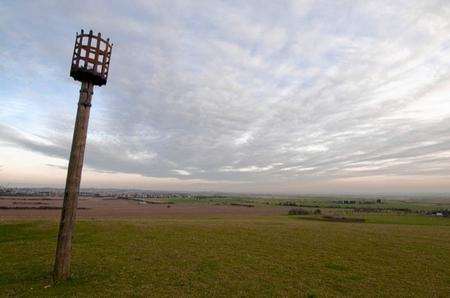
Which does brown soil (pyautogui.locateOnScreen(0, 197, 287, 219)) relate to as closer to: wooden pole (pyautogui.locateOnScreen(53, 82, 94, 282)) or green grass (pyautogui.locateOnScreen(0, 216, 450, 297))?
green grass (pyautogui.locateOnScreen(0, 216, 450, 297))

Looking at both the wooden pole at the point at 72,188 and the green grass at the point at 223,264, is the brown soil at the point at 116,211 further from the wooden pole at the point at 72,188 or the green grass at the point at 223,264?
the wooden pole at the point at 72,188

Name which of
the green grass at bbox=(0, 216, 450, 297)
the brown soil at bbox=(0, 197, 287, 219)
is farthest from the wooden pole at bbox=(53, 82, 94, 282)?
the brown soil at bbox=(0, 197, 287, 219)

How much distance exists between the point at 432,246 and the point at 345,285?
14.7m

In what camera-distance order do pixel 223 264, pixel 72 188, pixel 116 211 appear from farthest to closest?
pixel 116 211, pixel 223 264, pixel 72 188

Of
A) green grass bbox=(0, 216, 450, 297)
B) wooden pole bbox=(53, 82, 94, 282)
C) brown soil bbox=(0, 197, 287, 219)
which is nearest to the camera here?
green grass bbox=(0, 216, 450, 297)

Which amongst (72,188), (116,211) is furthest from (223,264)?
(116,211)

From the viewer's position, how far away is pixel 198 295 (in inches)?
510

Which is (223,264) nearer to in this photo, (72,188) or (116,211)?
(72,188)

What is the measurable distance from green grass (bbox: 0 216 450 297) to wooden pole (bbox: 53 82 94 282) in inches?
32.4

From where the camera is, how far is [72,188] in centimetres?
1443

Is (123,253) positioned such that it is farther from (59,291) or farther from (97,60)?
(97,60)

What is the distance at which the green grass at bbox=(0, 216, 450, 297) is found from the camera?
45.2 ft

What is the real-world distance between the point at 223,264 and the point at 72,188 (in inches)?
346

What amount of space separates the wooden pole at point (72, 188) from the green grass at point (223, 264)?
2.70 feet
